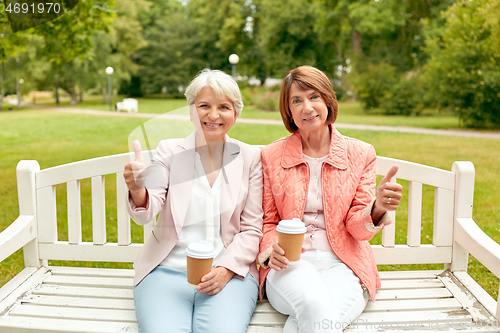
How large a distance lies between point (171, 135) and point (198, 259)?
1.92 feet

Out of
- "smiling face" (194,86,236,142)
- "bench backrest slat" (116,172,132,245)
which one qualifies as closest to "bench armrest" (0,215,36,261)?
"bench backrest slat" (116,172,132,245)

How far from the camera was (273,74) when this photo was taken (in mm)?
29875

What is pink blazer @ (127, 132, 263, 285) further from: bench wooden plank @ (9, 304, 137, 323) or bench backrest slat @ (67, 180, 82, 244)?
bench backrest slat @ (67, 180, 82, 244)

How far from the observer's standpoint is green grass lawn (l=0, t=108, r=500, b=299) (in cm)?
439

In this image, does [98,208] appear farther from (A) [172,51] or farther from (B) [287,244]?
(A) [172,51]

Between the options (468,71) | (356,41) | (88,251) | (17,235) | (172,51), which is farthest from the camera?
(172,51)

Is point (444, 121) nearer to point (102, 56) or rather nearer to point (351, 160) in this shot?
point (351, 160)

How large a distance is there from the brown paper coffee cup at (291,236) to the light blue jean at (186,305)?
32 centimetres

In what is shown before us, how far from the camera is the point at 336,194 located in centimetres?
235

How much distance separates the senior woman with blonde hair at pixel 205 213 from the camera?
2100 millimetres

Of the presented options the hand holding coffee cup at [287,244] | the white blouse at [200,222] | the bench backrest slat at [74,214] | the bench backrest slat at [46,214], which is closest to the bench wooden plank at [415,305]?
the hand holding coffee cup at [287,244]

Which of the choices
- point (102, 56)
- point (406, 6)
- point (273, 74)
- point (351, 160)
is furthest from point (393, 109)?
point (102, 56)

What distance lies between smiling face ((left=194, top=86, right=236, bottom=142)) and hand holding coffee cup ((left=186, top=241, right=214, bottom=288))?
0.60 m

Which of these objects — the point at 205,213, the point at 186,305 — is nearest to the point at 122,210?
the point at 205,213
